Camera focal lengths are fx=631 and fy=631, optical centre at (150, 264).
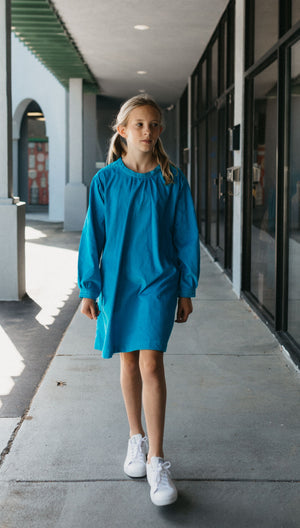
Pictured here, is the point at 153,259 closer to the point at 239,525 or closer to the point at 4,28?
the point at 239,525

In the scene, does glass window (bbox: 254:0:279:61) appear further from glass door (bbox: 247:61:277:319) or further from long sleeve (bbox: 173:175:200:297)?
long sleeve (bbox: 173:175:200:297)

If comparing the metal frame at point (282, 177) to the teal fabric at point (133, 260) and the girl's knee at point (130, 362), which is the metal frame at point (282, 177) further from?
the teal fabric at point (133, 260)

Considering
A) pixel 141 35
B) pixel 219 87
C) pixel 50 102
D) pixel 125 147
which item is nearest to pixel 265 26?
pixel 219 87

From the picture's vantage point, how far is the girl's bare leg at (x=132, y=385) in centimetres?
279

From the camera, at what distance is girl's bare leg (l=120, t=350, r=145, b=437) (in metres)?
2.79

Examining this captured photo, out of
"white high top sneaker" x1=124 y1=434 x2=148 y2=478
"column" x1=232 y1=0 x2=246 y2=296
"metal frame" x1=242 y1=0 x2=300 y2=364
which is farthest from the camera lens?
"column" x1=232 y1=0 x2=246 y2=296

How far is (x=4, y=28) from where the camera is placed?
6.94 metres

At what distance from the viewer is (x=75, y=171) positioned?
16312 millimetres

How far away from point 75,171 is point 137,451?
14012 millimetres

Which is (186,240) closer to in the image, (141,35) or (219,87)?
(219,87)

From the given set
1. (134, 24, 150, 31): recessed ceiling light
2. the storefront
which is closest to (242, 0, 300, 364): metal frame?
the storefront

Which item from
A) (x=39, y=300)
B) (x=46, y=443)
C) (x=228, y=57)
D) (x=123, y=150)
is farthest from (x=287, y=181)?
(x=228, y=57)

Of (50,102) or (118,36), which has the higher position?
(50,102)

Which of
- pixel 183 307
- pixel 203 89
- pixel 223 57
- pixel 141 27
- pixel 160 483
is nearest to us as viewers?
pixel 160 483
